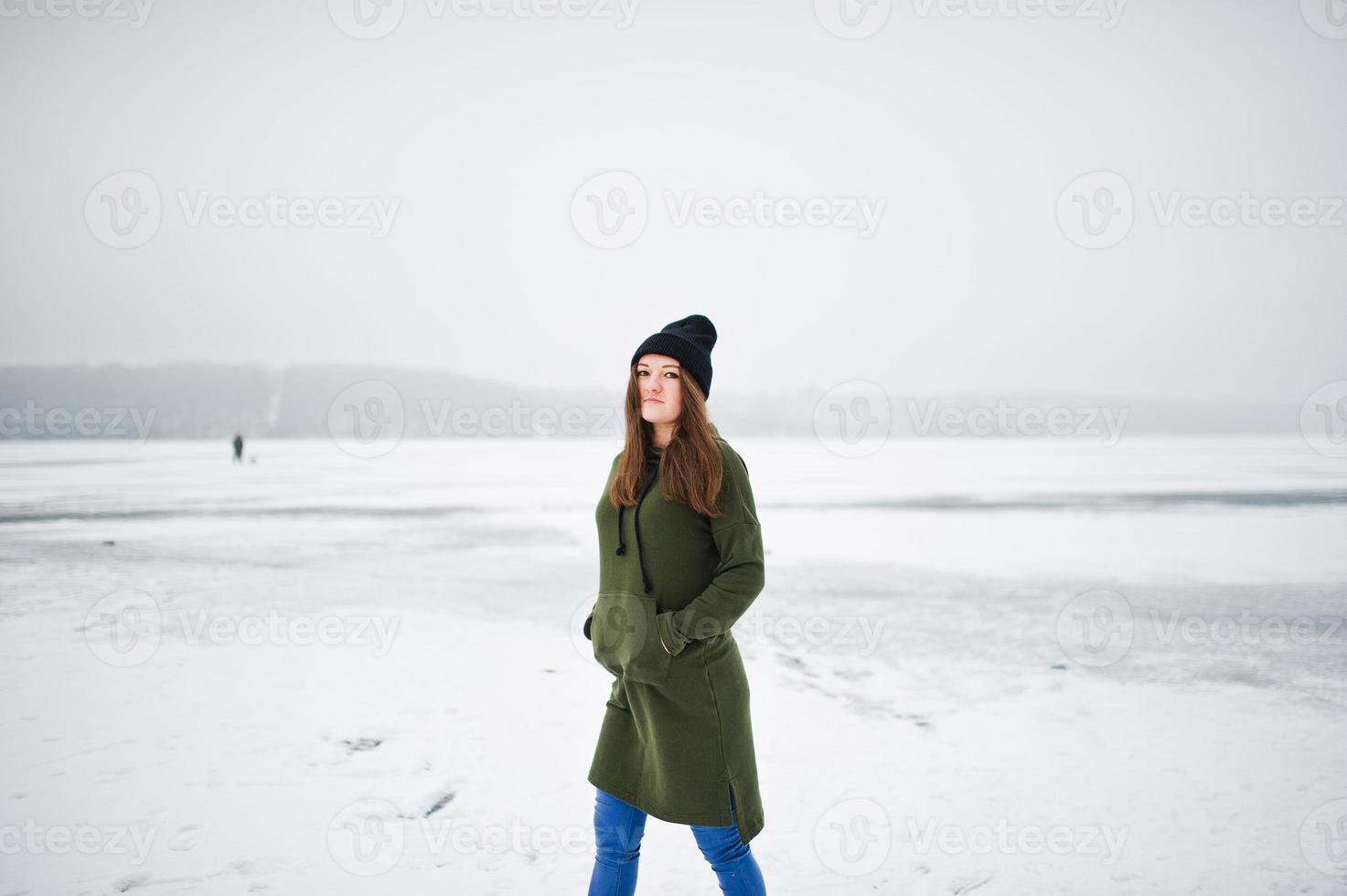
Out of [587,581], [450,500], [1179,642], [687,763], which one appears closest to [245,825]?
[687,763]

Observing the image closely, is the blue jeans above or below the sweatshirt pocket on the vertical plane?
below

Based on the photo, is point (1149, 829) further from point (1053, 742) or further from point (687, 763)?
point (687, 763)

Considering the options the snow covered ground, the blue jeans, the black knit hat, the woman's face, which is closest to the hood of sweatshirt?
the woman's face

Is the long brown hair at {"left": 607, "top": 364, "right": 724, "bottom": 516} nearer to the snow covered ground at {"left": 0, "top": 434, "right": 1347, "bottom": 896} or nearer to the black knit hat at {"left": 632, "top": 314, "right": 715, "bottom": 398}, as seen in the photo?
the black knit hat at {"left": 632, "top": 314, "right": 715, "bottom": 398}

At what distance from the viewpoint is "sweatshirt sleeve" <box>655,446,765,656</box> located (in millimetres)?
2057

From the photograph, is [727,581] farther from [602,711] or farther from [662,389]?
[602,711]

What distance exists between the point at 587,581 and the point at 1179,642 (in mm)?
5790

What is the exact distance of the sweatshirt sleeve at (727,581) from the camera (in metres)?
2.06

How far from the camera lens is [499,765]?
416 centimetres

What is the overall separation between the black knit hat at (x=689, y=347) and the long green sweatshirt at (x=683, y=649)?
24cm

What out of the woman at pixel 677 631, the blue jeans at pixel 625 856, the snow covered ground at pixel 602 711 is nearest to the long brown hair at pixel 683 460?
the woman at pixel 677 631

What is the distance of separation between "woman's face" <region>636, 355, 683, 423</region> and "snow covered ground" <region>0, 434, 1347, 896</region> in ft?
6.49

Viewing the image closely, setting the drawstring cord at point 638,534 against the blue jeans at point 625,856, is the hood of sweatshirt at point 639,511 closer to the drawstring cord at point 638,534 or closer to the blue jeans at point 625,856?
the drawstring cord at point 638,534

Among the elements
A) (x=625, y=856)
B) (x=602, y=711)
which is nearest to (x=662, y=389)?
(x=625, y=856)
